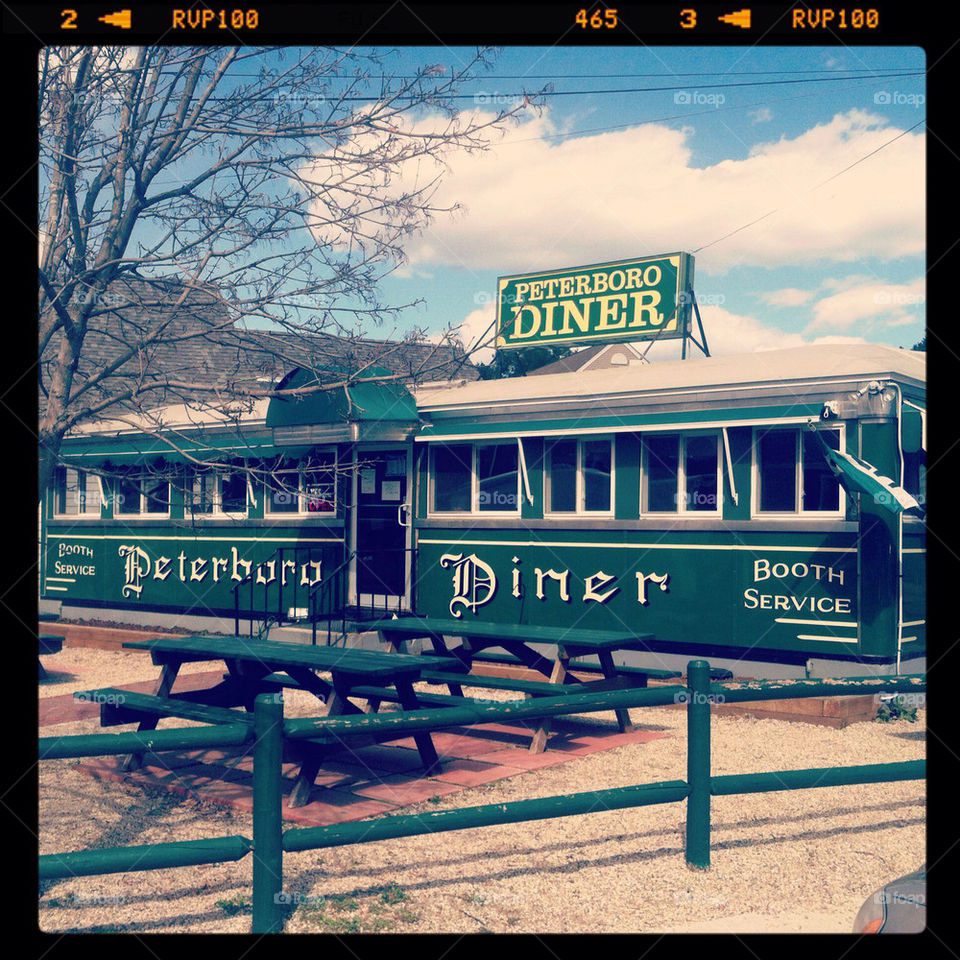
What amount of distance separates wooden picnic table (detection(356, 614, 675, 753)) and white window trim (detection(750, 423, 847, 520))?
1.98 meters

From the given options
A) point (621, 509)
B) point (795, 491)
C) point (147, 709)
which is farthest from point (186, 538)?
point (795, 491)

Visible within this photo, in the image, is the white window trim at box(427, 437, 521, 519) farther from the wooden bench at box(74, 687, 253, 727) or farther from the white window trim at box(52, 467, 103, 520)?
the white window trim at box(52, 467, 103, 520)

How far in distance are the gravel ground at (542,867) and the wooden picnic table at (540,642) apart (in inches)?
35.2

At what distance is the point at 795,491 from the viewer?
9656 mm

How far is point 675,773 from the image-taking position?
6.99 m

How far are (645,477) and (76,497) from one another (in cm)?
1046

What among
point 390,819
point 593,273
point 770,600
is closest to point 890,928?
point 390,819

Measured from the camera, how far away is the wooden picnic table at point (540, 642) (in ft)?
25.9

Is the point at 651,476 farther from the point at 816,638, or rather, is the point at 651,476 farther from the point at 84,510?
the point at 84,510

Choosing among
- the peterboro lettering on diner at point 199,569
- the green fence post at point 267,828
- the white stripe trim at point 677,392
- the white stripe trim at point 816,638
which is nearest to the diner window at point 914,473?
the white stripe trim at point 677,392

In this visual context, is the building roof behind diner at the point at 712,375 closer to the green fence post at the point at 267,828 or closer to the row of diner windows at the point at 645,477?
the row of diner windows at the point at 645,477

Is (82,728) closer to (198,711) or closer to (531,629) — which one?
(198,711)

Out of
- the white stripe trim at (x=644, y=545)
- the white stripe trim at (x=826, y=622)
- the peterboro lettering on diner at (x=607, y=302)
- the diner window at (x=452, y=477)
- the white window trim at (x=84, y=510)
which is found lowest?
the white stripe trim at (x=826, y=622)

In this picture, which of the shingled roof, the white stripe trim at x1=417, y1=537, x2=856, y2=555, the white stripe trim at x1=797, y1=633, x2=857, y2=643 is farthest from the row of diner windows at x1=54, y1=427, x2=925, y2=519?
the shingled roof
